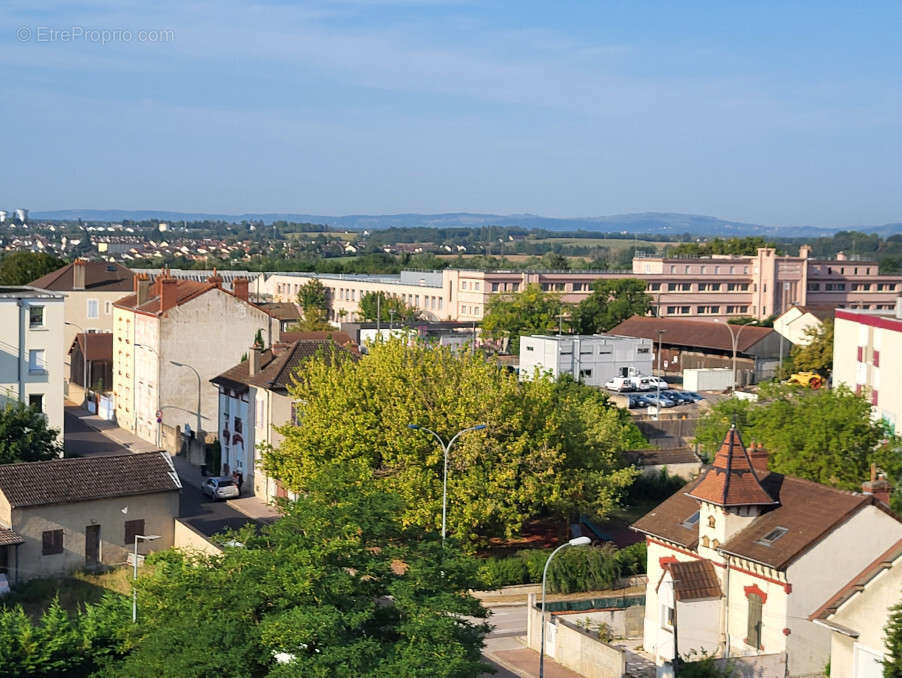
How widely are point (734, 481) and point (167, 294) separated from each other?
41.8 meters

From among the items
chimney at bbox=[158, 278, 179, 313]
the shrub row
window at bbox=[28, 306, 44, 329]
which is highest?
chimney at bbox=[158, 278, 179, 313]

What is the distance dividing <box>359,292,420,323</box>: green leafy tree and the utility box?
35278mm

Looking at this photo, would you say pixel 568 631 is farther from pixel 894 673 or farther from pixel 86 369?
pixel 86 369

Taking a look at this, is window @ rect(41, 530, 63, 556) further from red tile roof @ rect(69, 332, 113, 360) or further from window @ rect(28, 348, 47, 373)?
red tile roof @ rect(69, 332, 113, 360)

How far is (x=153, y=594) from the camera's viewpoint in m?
25.4

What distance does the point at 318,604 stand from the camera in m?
23.3

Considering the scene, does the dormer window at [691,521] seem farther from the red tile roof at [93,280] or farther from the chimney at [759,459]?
the red tile roof at [93,280]

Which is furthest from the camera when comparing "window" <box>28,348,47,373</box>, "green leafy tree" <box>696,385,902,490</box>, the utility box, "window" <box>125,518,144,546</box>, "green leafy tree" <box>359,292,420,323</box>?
"green leafy tree" <box>359,292,420,323</box>

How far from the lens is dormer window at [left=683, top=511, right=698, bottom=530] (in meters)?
35.4

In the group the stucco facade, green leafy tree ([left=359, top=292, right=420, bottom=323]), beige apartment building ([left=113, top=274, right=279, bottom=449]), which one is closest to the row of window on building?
green leafy tree ([left=359, top=292, right=420, bottom=323])

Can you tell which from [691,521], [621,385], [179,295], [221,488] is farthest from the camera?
[621,385]

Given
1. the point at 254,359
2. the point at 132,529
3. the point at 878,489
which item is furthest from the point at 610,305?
the point at 878,489

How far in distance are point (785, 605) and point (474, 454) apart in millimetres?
13709

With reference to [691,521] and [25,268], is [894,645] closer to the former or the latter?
[691,521]
